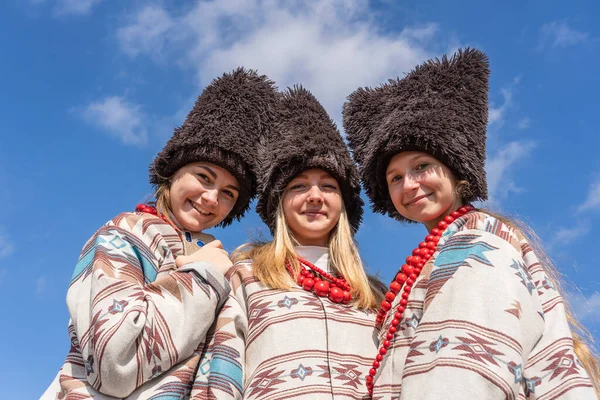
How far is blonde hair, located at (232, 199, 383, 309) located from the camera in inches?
143

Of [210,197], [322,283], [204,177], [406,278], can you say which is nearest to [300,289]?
[322,283]

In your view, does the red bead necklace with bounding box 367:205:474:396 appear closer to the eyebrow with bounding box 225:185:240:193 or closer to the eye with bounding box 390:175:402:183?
the eye with bounding box 390:175:402:183

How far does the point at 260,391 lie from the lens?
10.4ft

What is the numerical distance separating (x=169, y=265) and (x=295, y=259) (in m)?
0.74

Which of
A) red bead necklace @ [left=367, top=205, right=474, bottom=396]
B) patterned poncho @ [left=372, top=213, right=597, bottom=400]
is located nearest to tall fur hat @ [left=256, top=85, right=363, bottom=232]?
red bead necklace @ [left=367, top=205, right=474, bottom=396]

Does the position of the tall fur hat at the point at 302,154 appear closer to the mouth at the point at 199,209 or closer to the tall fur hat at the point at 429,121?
the tall fur hat at the point at 429,121

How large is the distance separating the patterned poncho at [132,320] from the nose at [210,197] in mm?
526

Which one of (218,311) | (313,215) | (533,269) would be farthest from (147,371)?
(533,269)

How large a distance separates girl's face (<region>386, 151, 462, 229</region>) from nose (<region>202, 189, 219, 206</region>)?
43.3 inches

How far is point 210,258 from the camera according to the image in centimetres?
354

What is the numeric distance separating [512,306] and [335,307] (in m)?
1.17

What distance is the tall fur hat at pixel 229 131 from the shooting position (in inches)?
157

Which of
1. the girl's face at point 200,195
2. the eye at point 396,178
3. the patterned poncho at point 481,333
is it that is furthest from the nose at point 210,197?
the patterned poncho at point 481,333

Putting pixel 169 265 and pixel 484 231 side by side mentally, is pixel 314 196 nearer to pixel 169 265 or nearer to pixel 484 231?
pixel 169 265
